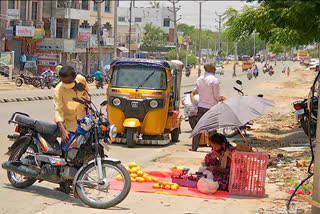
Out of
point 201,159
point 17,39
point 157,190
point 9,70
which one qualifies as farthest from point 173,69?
point 17,39

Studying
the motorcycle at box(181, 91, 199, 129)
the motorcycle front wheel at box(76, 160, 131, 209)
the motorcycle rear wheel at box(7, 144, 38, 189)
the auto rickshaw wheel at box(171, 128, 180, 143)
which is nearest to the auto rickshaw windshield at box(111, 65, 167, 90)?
the motorcycle at box(181, 91, 199, 129)

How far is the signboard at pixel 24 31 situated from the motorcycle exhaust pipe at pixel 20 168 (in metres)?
40.9

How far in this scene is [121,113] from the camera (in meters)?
15.6

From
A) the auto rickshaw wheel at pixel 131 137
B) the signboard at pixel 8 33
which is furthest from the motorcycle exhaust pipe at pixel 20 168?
the signboard at pixel 8 33

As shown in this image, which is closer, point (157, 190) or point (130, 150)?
point (157, 190)

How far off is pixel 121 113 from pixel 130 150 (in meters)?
1.05

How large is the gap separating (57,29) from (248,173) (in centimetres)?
5385

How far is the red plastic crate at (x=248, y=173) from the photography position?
9984mm

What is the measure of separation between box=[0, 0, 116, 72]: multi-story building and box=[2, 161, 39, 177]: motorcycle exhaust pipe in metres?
39.7

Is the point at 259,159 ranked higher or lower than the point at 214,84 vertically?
lower

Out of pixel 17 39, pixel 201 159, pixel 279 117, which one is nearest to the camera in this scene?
pixel 201 159

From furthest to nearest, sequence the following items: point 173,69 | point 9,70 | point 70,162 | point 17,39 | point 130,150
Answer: point 17,39 < point 9,70 < point 173,69 < point 130,150 < point 70,162

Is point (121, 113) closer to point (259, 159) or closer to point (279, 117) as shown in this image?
point (259, 159)

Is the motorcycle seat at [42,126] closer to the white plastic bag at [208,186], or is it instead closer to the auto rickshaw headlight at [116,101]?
the white plastic bag at [208,186]
